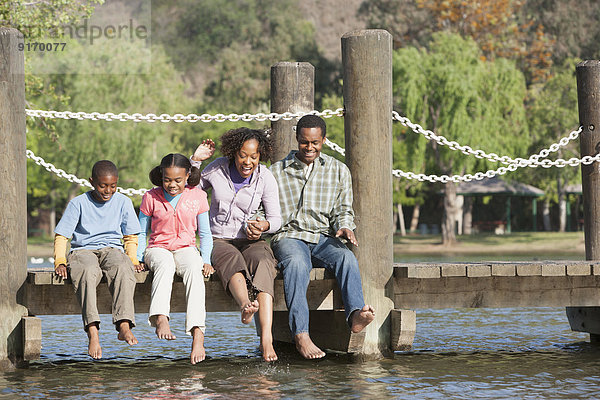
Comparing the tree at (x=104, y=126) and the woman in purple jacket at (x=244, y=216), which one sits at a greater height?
the tree at (x=104, y=126)

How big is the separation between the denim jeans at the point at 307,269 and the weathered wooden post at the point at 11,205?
76.6 inches

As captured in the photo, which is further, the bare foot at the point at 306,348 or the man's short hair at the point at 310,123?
the man's short hair at the point at 310,123

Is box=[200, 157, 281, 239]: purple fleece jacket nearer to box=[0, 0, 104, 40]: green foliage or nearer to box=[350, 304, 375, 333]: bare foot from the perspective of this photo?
box=[350, 304, 375, 333]: bare foot

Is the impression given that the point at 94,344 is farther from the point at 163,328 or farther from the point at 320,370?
the point at 320,370

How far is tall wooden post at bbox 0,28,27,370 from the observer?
25.4ft

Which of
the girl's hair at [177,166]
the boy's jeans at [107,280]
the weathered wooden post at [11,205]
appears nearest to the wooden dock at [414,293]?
the weathered wooden post at [11,205]

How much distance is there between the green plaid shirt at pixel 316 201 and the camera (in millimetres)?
8047

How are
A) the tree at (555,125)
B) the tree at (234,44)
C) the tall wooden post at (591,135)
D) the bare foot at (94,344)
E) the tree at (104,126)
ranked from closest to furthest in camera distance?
the bare foot at (94,344) → the tall wooden post at (591,135) → the tree at (104,126) → the tree at (555,125) → the tree at (234,44)

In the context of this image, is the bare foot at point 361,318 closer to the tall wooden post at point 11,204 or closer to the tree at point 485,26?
the tall wooden post at point 11,204

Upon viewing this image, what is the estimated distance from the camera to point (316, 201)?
26.5 ft

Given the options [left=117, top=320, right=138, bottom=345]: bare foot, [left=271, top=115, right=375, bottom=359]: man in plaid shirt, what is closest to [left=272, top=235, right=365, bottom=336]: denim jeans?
[left=271, top=115, right=375, bottom=359]: man in plaid shirt

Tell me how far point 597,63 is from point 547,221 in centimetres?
4208

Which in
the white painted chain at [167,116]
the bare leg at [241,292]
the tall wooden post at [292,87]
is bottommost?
the bare leg at [241,292]

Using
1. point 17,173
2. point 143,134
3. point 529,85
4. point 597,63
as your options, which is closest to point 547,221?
point 529,85
